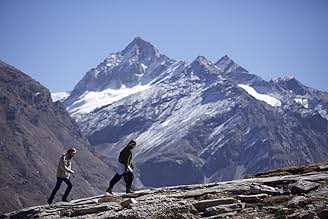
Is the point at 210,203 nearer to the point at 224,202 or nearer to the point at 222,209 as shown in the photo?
the point at 224,202

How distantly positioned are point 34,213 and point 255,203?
35.6 feet

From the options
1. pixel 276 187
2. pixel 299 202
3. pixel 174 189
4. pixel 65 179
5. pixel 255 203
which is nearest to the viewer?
pixel 299 202

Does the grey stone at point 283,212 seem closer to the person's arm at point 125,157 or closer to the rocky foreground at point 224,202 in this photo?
the rocky foreground at point 224,202

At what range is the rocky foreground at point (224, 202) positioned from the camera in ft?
74.3

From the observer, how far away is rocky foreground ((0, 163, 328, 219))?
22641 millimetres

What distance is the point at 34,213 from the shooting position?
93.8 feet

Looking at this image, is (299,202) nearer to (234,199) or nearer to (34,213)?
(234,199)

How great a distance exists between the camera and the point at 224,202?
25469 mm

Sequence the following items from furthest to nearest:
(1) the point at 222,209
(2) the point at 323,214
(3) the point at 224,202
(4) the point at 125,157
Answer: (4) the point at 125,157 < (3) the point at 224,202 < (1) the point at 222,209 < (2) the point at 323,214

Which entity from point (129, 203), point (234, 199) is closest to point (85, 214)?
point (129, 203)

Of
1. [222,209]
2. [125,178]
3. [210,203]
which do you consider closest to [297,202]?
[222,209]

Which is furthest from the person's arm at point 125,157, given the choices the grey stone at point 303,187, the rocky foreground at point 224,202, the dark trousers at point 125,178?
the grey stone at point 303,187

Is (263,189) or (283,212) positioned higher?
(283,212)

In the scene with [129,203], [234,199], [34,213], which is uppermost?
[234,199]
